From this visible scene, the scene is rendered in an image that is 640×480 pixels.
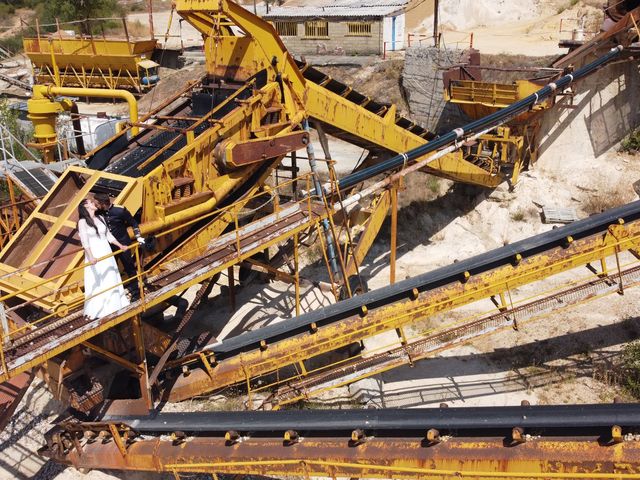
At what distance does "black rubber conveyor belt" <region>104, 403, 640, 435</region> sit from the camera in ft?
18.3

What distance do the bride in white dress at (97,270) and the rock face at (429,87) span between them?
42.3 ft

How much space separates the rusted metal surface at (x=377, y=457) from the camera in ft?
18.1

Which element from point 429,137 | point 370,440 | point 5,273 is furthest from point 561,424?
point 429,137

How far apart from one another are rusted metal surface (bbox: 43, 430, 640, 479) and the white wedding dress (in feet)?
5.05

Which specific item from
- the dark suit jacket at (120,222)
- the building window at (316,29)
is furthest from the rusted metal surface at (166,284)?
the building window at (316,29)

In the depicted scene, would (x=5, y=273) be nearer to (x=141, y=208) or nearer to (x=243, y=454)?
(x=141, y=208)

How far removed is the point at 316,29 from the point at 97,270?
1979cm

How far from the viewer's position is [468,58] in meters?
17.0

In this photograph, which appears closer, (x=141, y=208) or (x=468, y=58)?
(x=141, y=208)

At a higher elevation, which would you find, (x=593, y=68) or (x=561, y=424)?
(x=593, y=68)

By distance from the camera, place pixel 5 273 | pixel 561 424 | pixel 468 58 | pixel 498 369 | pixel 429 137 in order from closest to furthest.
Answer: pixel 561 424, pixel 5 273, pixel 498 369, pixel 429 137, pixel 468 58

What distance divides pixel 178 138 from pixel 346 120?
340 cm

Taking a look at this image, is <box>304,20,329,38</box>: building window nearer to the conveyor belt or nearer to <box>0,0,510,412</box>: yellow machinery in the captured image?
the conveyor belt

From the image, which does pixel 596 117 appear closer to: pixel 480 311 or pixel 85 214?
pixel 480 311
